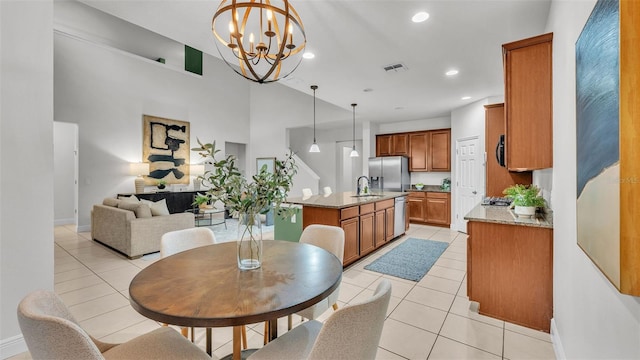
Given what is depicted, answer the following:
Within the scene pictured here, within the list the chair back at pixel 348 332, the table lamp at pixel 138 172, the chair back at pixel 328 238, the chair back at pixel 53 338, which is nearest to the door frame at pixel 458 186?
the chair back at pixel 328 238

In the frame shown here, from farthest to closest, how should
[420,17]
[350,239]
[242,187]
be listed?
[350,239]
[420,17]
[242,187]

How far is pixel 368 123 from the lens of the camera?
282 inches

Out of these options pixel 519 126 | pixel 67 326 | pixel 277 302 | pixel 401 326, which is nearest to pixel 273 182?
pixel 277 302

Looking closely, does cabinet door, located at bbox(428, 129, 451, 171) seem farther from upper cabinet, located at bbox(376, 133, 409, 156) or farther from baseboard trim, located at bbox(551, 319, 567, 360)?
baseboard trim, located at bbox(551, 319, 567, 360)

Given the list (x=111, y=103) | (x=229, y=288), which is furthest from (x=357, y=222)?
(x=111, y=103)

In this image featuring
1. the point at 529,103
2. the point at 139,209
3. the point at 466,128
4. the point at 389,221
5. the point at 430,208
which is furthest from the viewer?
the point at 430,208

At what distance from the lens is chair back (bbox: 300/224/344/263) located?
7.02 feet

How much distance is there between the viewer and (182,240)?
6.64 feet

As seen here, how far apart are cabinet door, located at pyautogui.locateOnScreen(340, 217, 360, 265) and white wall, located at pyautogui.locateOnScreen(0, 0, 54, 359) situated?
2.76m

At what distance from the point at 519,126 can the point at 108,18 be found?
8.75 metres

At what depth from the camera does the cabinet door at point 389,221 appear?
15.3ft

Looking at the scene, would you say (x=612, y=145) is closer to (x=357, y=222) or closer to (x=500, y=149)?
(x=500, y=149)

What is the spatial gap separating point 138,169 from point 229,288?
6.71m

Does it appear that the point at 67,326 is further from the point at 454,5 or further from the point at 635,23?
the point at 454,5
